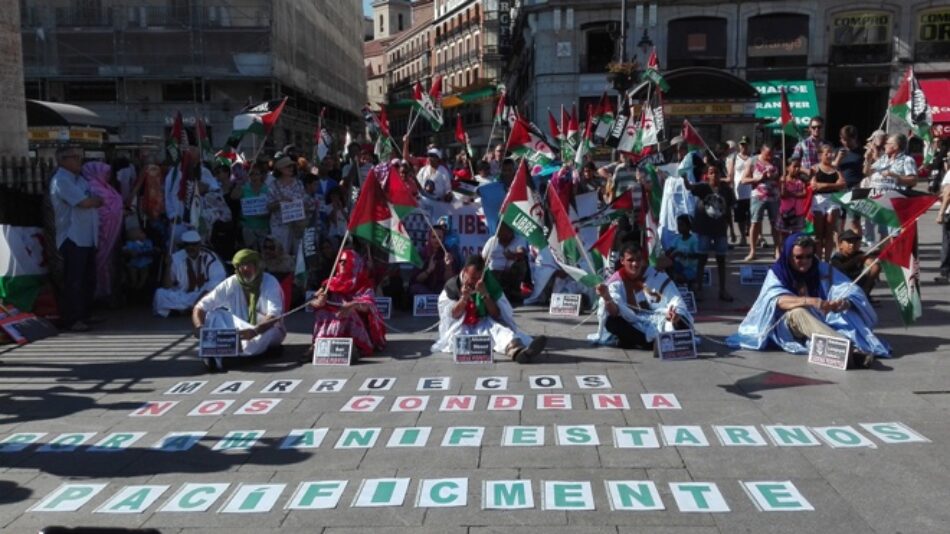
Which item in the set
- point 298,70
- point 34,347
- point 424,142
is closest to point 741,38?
point 298,70

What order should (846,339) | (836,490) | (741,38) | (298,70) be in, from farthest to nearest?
(298,70) → (741,38) → (846,339) → (836,490)

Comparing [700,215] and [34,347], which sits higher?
[700,215]

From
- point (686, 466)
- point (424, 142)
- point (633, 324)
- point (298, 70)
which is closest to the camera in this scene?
point (686, 466)

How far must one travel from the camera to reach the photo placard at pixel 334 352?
7.57m

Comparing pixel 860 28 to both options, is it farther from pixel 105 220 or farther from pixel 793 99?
pixel 105 220

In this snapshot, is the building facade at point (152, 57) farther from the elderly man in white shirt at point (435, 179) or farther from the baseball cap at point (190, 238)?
the baseball cap at point (190, 238)

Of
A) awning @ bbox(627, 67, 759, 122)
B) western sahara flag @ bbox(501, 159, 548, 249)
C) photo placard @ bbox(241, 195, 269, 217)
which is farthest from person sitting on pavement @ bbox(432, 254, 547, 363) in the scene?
awning @ bbox(627, 67, 759, 122)

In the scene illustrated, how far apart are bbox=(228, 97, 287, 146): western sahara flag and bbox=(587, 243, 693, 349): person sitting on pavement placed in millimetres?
6537

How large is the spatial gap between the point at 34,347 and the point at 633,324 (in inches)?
240

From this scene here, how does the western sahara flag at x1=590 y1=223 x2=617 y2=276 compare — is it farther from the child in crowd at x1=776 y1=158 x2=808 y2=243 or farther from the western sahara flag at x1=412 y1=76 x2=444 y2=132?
the western sahara flag at x1=412 y1=76 x2=444 y2=132

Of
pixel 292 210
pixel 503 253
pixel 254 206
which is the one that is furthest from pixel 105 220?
pixel 503 253

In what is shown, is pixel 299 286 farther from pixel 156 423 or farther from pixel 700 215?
pixel 700 215

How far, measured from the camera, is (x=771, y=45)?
109ft

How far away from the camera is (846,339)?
7.02 meters
